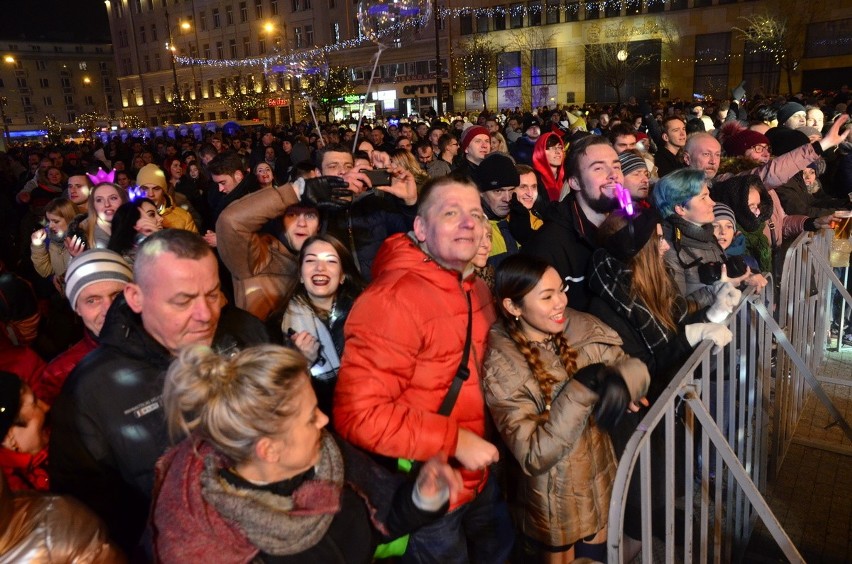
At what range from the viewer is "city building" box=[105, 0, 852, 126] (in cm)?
3853

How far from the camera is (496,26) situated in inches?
1884

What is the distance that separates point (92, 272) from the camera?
2.89m

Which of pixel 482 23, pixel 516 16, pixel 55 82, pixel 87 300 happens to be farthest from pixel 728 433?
pixel 55 82

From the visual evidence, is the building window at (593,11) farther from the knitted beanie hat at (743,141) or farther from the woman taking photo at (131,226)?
the woman taking photo at (131,226)

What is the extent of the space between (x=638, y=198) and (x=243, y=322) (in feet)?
9.56

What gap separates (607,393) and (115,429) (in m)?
1.86

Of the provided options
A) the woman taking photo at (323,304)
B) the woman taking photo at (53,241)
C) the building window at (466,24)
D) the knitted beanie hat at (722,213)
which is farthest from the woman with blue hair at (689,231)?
the building window at (466,24)

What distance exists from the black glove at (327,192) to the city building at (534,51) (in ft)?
88.5

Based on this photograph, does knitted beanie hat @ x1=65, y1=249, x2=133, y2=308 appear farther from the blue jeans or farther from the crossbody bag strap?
the blue jeans

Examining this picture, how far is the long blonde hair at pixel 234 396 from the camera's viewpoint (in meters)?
1.71

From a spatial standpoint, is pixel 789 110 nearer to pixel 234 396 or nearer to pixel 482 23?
pixel 234 396

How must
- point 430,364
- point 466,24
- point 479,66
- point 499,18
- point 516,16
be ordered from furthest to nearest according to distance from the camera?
point 466,24
point 499,18
point 516,16
point 479,66
point 430,364

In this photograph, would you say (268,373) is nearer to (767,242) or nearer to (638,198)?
(638,198)

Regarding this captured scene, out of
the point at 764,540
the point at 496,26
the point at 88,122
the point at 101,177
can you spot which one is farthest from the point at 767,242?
the point at 88,122
